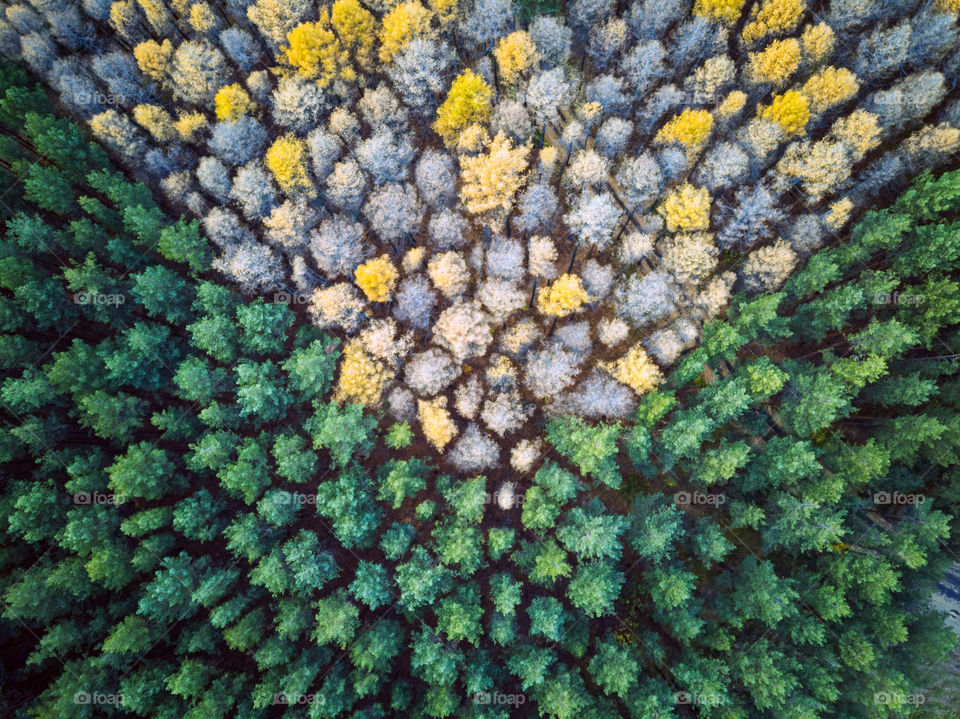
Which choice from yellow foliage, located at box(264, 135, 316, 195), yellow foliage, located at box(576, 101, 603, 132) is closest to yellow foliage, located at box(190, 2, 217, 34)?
yellow foliage, located at box(264, 135, 316, 195)

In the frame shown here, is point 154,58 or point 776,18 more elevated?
point 154,58

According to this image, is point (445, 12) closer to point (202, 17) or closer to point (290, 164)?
point (290, 164)

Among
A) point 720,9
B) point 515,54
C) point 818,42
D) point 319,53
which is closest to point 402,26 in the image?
point 319,53

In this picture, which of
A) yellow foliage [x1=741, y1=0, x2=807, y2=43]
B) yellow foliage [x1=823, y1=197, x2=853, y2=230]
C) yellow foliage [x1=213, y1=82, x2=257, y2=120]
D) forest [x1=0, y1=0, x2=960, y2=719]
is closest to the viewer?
forest [x1=0, y1=0, x2=960, y2=719]

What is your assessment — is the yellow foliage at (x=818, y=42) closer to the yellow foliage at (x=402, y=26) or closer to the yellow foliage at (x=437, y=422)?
the yellow foliage at (x=402, y=26)

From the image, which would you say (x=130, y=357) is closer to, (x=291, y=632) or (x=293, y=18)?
(x=291, y=632)

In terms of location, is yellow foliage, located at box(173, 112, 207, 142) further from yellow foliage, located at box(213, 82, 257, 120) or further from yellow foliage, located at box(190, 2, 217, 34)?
yellow foliage, located at box(190, 2, 217, 34)

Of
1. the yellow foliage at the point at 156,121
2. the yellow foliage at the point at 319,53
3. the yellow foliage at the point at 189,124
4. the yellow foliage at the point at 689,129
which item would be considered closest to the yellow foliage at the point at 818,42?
the yellow foliage at the point at 689,129
